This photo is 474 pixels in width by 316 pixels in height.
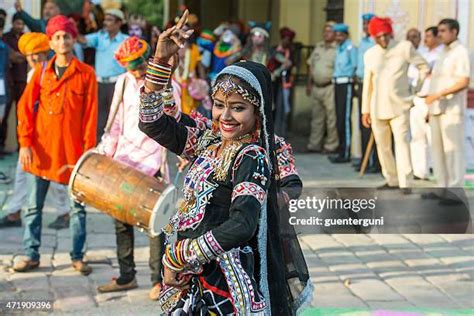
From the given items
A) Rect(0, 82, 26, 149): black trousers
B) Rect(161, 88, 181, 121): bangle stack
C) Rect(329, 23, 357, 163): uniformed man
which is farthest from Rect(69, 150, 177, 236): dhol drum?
Rect(329, 23, 357, 163): uniformed man

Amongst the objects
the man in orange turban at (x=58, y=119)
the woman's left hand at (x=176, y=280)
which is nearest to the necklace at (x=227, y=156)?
the woman's left hand at (x=176, y=280)

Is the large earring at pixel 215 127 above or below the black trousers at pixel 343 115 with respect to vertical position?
above

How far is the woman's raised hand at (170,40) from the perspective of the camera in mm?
3246

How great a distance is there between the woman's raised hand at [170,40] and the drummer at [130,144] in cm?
231

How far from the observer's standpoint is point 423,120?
819 cm

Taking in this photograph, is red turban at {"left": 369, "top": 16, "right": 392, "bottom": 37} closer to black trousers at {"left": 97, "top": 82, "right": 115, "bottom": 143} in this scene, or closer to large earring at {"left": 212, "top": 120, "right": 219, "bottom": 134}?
black trousers at {"left": 97, "top": 82, "right": 115, "bottom": 143}

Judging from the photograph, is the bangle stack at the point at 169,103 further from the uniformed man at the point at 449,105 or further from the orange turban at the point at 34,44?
the uniformed man at the point at 449,105

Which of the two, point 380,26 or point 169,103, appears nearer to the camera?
point 169,103

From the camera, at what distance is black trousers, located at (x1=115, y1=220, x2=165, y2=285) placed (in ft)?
18.5

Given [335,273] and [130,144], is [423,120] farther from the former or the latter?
[130,144]

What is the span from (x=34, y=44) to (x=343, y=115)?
4.55 m

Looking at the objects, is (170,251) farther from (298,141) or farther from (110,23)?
(298,141)

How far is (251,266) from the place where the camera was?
327cm

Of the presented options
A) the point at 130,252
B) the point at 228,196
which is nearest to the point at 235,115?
the point at 228,196
